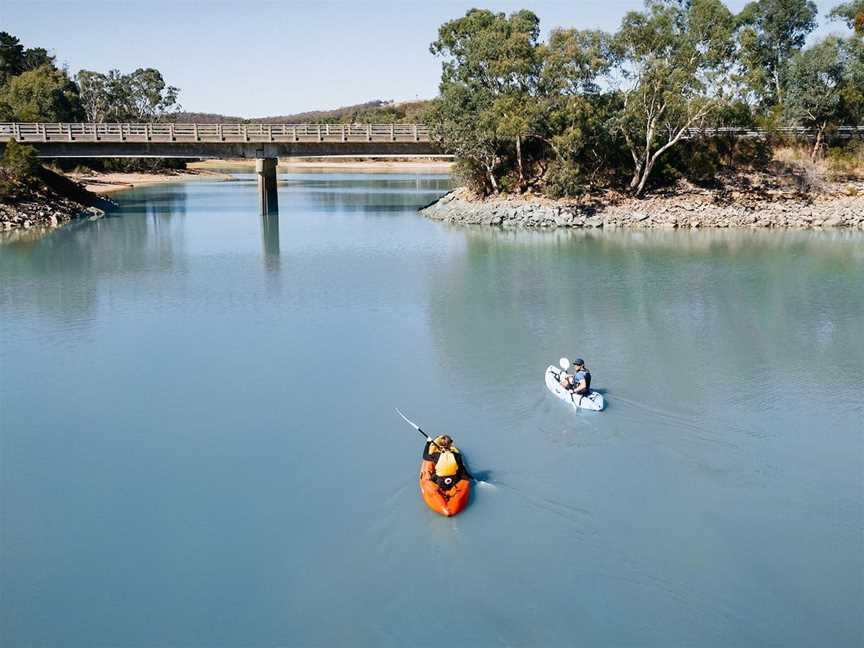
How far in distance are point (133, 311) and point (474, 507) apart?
20210 millimetres

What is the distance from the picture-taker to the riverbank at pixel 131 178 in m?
80.9

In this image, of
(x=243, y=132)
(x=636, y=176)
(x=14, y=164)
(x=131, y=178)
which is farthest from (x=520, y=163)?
(x=131, y=178)

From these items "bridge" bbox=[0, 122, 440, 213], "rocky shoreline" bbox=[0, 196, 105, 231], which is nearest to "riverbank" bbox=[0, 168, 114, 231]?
"rocky shoreline" bbox=[0, 196, 105, 231]

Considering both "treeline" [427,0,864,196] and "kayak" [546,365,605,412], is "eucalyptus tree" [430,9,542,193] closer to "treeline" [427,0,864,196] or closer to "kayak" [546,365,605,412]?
"treeline" [427,0,864,196]

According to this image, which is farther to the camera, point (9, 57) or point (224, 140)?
point (9, 57)

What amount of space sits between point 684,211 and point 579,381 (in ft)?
131

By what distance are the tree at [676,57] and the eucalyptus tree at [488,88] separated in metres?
6.50

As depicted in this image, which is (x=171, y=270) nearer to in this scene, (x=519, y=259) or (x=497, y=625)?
(x=519, y=259)

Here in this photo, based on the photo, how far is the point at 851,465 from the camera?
56.5 ft

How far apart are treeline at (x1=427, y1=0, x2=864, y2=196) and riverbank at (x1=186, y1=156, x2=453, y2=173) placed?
205ft

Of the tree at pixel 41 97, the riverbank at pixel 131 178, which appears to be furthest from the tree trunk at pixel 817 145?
the tree at pixel 41 97

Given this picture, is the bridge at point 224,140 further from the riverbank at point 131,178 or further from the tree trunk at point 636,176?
the riverbank at point 131,178

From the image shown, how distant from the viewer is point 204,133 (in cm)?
5781

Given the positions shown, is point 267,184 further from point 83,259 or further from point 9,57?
point 9,57
